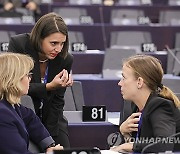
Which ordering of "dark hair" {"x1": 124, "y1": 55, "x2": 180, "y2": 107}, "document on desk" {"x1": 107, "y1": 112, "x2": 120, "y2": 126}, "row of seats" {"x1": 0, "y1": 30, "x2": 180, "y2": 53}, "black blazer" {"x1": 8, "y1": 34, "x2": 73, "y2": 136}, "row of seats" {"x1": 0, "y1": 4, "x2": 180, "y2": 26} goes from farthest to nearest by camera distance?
"row of seats" {"x1": 0, "y1": 4, "x2": 180, "y2": 26} < "row of seats" {"x1": 0, "y1": 30, "x2": 180, "y2": 53} < "document on desk" {"x1": 107, "y1": 112, "x2": 120, "y2": 126} < "black blazer" {"x1": 8, "y1": 34, "x2": 73, "y2": 136} < "dark hair" {"x1": 124, "y1": 55, "x2": 180, "y2": 107}

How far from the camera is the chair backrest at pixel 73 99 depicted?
470 cm

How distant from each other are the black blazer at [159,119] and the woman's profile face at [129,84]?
5.0 inches

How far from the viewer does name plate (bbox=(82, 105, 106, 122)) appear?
4.38m

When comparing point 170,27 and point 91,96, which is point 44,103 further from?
point 170,27

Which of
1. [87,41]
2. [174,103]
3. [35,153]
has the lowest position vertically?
[87,41]

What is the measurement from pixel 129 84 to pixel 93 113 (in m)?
0.94

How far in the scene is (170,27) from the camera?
9.45 m

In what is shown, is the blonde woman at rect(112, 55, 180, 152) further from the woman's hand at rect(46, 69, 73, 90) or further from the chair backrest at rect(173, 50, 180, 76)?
the chair backrest at rect(173, 50, 180, 76)

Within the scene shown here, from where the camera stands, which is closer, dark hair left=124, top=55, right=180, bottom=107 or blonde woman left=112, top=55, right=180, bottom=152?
blonde woman left=112, top=55, right=180, bottom=152

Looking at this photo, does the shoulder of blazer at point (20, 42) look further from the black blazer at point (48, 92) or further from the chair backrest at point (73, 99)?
the chair backrest at point (73, 99)

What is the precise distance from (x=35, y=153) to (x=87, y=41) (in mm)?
5797

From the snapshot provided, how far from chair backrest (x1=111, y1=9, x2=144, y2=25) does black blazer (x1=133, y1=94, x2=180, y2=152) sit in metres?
6.59

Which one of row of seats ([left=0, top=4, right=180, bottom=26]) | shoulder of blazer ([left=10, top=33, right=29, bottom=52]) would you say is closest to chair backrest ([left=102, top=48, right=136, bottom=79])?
shoulder of blazer ([left=10, top=33, right=29, bottom=52])

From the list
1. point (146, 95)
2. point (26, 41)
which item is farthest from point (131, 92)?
point (26, 41)
